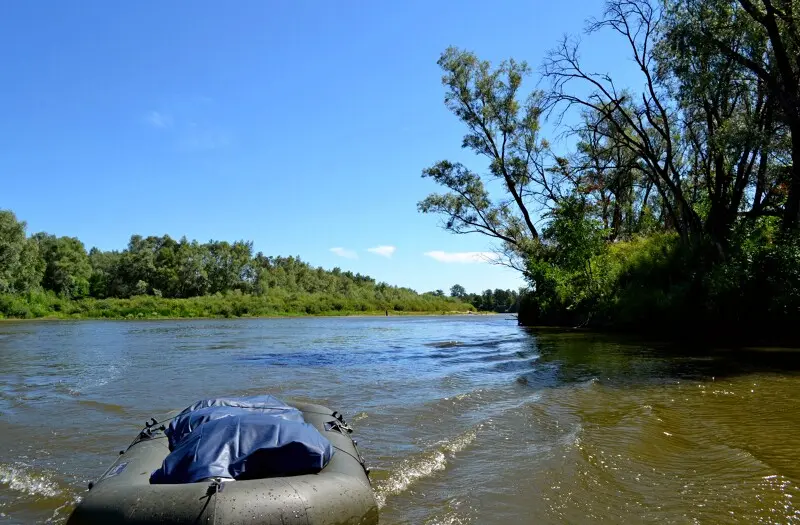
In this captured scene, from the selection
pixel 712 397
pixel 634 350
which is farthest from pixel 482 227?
pixel 712 397

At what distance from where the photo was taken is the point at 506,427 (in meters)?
6.27

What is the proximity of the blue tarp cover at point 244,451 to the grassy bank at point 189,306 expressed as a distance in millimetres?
51442

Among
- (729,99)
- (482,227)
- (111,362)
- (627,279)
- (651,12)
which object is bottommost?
(111,362)

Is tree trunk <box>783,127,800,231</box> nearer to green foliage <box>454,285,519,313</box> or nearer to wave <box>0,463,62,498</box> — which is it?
wave <box>0,463,62,498</box>

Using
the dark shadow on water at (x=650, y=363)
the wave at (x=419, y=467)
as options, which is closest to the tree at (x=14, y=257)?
the dark shadow on water at (x=650, y=363)

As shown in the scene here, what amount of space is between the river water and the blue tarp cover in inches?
34.9

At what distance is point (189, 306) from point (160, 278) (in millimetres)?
14074

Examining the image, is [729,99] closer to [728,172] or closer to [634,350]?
[728,172]

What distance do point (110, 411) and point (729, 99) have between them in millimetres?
20077

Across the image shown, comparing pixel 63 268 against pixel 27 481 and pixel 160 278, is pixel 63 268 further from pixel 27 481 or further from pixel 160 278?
pixel 27 481

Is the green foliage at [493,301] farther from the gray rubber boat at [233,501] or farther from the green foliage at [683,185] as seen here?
the gray rubber boat at [233,501]

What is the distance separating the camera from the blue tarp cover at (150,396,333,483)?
328cm

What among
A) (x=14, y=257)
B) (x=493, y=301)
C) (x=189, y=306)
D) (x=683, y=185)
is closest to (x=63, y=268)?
(x=14, y=257)

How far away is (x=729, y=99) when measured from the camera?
17828 mm
